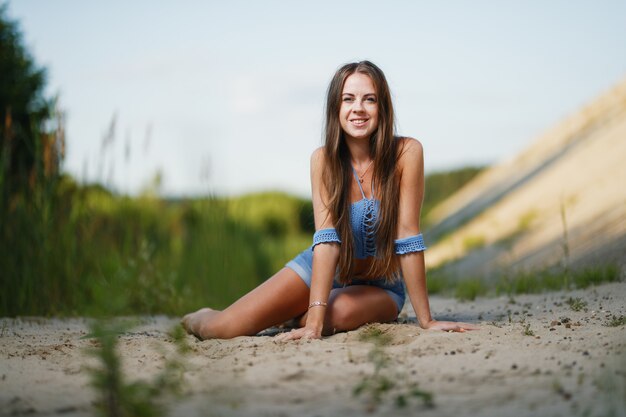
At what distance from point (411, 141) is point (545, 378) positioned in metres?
1.38

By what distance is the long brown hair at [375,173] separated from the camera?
2.95m

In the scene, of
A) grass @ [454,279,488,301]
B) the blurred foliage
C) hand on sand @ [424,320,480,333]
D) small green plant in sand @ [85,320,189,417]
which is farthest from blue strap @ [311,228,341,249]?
the blurred foliage

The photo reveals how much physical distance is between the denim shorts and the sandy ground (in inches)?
12.8

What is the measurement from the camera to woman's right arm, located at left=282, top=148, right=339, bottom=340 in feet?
9.04

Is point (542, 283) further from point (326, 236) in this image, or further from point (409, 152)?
point (326, 236)

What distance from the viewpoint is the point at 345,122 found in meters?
2.98

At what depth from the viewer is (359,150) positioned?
3072mm

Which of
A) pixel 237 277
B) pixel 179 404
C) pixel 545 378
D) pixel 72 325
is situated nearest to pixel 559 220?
pixel 237 277

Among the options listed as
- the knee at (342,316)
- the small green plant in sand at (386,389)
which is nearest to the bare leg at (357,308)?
the knee at (342,316)

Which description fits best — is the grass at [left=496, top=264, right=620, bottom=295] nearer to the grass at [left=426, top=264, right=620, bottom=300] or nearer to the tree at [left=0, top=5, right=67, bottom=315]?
the grass at [left=426, top=264, right=620, bottom=300]

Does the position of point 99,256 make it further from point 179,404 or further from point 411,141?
point 179,404

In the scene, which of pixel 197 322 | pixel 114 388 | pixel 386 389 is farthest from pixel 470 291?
pixel 114 388

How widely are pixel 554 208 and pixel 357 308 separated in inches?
207

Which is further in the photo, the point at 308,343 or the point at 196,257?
the point at 196,257
